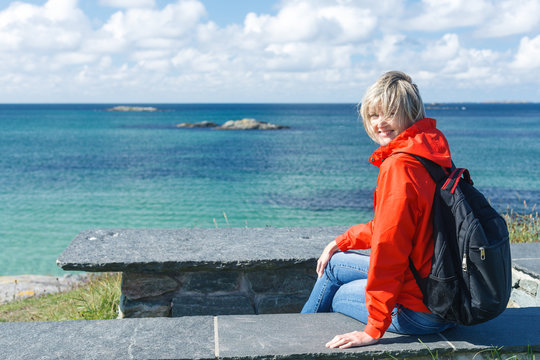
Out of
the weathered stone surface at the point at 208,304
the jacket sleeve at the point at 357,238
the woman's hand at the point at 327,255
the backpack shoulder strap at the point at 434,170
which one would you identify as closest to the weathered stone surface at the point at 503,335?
the jacket sleeve at the point at 357,238

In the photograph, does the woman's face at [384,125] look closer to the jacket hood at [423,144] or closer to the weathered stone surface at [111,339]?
the jacket hood at [423,144]

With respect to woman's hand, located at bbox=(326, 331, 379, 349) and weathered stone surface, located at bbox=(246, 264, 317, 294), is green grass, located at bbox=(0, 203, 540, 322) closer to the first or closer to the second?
weathered stone surface, located at bbox=(246, 264, 317, 294)

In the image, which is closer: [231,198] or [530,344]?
[530,344]

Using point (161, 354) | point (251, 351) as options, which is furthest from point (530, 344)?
point (161, 354)

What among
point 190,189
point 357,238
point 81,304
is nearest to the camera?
point 357,238

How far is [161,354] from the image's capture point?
231cm

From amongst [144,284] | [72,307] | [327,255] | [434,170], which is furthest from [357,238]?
[72,307]

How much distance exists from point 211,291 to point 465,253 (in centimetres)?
206

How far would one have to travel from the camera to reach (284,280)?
12.3 feet

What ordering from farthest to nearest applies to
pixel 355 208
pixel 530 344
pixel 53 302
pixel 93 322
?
pixel 355 208
pixel 53 302
pixel 93 322
pixel 530 344

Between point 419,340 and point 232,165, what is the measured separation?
24.6 meters

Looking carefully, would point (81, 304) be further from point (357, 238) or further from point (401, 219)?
point (401, 219)

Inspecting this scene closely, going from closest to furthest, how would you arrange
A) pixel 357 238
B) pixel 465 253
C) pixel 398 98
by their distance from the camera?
1. pixel 465 253
2. pixel 398 98
3. pixel 357 238

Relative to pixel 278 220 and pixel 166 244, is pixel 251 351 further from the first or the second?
pixel 278 220
